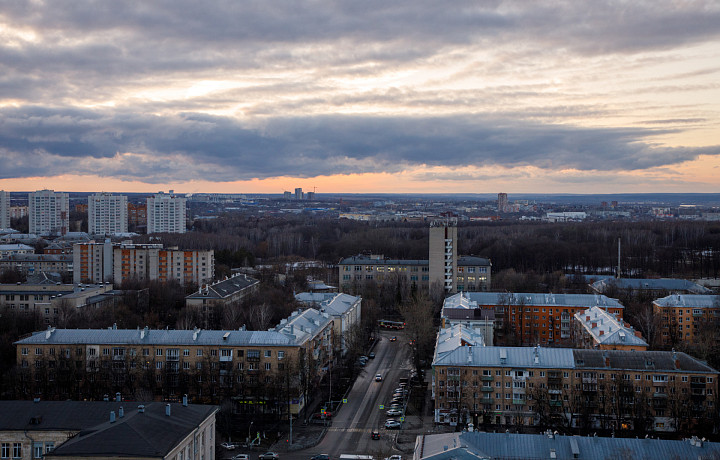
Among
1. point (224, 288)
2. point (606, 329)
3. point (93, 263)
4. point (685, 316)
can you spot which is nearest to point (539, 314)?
point (685, 316)

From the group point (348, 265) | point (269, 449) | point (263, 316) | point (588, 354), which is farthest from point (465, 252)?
point (269, 449)

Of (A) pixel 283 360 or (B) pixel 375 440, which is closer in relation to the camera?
(B) pixel 375 440

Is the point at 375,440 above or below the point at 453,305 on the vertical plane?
below

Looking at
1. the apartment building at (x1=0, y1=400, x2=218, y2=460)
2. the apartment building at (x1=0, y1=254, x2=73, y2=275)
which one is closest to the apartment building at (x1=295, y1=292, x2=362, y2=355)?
the apartment building at (x1=0, y1=400, x2=218, y2=460)

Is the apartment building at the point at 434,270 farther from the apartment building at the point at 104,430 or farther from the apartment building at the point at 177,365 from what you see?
the apartment building at the point at 104,430

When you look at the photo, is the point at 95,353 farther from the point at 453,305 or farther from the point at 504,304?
the point at 504,304

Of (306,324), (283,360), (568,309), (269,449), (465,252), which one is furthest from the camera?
(465,252)
